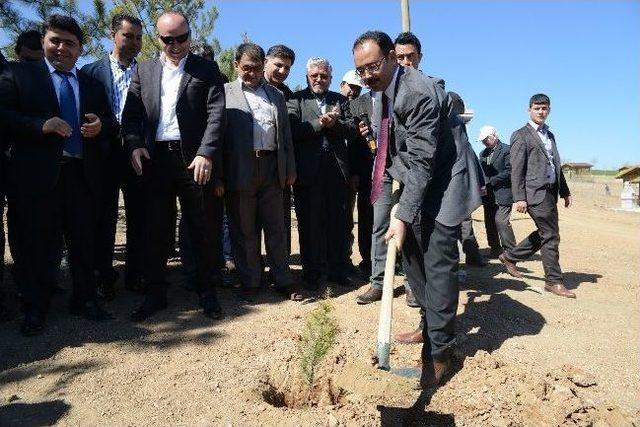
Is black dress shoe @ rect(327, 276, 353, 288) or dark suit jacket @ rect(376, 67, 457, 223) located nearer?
dark suit jacket @ rect(376, 67, 457, 223)

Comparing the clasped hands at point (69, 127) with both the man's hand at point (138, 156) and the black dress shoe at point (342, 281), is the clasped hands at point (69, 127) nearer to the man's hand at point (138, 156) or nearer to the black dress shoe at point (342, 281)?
the man's hand at point (138, 156)

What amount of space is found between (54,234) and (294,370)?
6.40 ft

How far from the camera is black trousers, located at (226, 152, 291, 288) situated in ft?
14.1

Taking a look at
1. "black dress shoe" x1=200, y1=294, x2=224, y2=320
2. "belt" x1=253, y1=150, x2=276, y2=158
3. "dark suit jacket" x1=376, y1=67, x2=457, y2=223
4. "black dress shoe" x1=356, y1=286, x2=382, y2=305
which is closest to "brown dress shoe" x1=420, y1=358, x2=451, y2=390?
"dark suit jacket" x1=376, y1=67, x2=457, y2=223

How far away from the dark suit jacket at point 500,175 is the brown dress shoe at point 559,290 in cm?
192

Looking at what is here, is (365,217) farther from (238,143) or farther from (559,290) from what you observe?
(559,290)

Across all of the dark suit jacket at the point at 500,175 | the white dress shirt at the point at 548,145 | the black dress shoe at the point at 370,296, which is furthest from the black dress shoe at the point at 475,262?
the black dress shoe at the point at 370,296

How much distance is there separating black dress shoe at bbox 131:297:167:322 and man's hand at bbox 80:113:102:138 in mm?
1259

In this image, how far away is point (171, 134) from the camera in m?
3.78

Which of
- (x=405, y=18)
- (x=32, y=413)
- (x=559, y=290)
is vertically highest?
(x=405, y=18)

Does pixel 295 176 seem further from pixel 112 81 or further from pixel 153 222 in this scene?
pixel 112 81

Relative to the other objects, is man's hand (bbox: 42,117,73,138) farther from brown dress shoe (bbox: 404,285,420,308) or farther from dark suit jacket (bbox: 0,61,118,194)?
brown dress shoe (bbox: 404,285,420,308)

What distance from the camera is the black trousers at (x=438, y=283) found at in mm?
3111

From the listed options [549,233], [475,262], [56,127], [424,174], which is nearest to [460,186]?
[424,174]
